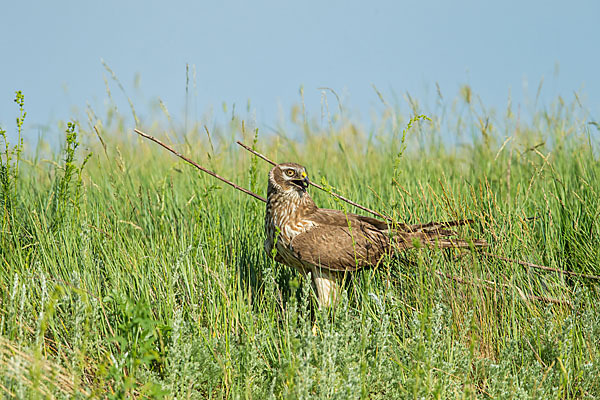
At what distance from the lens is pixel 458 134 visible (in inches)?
291

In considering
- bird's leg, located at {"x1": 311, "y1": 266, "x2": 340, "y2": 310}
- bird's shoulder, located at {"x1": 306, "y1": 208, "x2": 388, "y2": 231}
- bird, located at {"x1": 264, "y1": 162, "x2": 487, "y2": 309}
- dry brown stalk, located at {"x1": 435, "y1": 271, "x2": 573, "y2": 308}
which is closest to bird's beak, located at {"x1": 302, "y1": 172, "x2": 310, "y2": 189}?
bird, located at {"x1": 264, "y1": 162, "x2": 487, "y2": 309}

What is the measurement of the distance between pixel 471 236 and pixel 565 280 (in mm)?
1098

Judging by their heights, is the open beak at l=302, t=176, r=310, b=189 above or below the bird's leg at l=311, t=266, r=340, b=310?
above

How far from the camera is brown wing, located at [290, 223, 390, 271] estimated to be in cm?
456

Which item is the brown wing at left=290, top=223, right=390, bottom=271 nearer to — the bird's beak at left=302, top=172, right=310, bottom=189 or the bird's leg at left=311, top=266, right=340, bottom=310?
the bird's leg at left=311, top=266, right=340, bottom=310

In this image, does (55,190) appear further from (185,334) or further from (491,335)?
(491,335)

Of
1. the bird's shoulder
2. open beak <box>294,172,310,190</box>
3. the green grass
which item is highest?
open beak <box>294,172,310,190</box>

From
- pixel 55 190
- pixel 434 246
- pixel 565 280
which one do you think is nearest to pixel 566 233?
pixel 565 280

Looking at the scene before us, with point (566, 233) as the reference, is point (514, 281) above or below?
below

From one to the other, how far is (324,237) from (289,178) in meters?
0.59

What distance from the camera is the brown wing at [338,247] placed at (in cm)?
456

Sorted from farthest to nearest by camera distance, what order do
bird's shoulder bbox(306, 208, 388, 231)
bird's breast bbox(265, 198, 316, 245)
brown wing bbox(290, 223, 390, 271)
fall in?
bird's shoulder bbox(306, 208, 388, 231), bird's breast bbox(265, 198, 316, 245), brown wing bbox(290, 223, 390, 271)

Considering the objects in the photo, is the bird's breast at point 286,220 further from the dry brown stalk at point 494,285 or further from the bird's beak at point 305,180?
the dry brown stalk at point 494,285

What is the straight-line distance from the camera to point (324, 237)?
4.62 m
